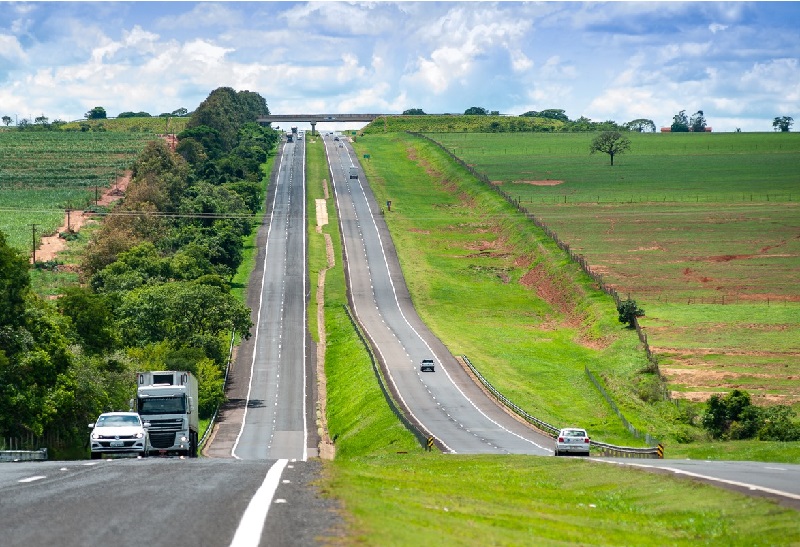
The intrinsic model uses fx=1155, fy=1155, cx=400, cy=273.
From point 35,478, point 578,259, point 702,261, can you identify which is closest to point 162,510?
point 35,478

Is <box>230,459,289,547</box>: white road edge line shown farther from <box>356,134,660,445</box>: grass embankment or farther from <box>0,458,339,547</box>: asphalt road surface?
<box>356,134,660,445</box>: grass embankment

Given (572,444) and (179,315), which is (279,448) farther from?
(179,315)

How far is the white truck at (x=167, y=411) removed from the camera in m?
48.9

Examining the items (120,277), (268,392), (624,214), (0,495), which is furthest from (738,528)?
(624,214)

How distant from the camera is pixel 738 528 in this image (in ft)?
69.4

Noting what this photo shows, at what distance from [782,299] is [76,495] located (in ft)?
336

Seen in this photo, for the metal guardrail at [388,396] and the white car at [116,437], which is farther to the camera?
the metal guardrail at [388,396]

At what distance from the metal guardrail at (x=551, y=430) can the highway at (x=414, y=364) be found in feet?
2.64

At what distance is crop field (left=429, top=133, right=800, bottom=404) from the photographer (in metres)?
89.6

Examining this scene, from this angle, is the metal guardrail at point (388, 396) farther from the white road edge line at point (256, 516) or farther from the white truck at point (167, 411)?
the white road edge line at point (256, 516)

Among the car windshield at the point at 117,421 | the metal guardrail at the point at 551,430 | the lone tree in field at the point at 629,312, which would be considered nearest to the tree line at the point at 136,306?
the car windshield at the point at 117,421

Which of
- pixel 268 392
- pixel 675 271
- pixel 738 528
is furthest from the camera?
pixel 675 271

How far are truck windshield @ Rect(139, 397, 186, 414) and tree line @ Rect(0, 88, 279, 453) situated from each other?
13.2m

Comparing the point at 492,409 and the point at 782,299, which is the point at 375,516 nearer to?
the point at 492,409
